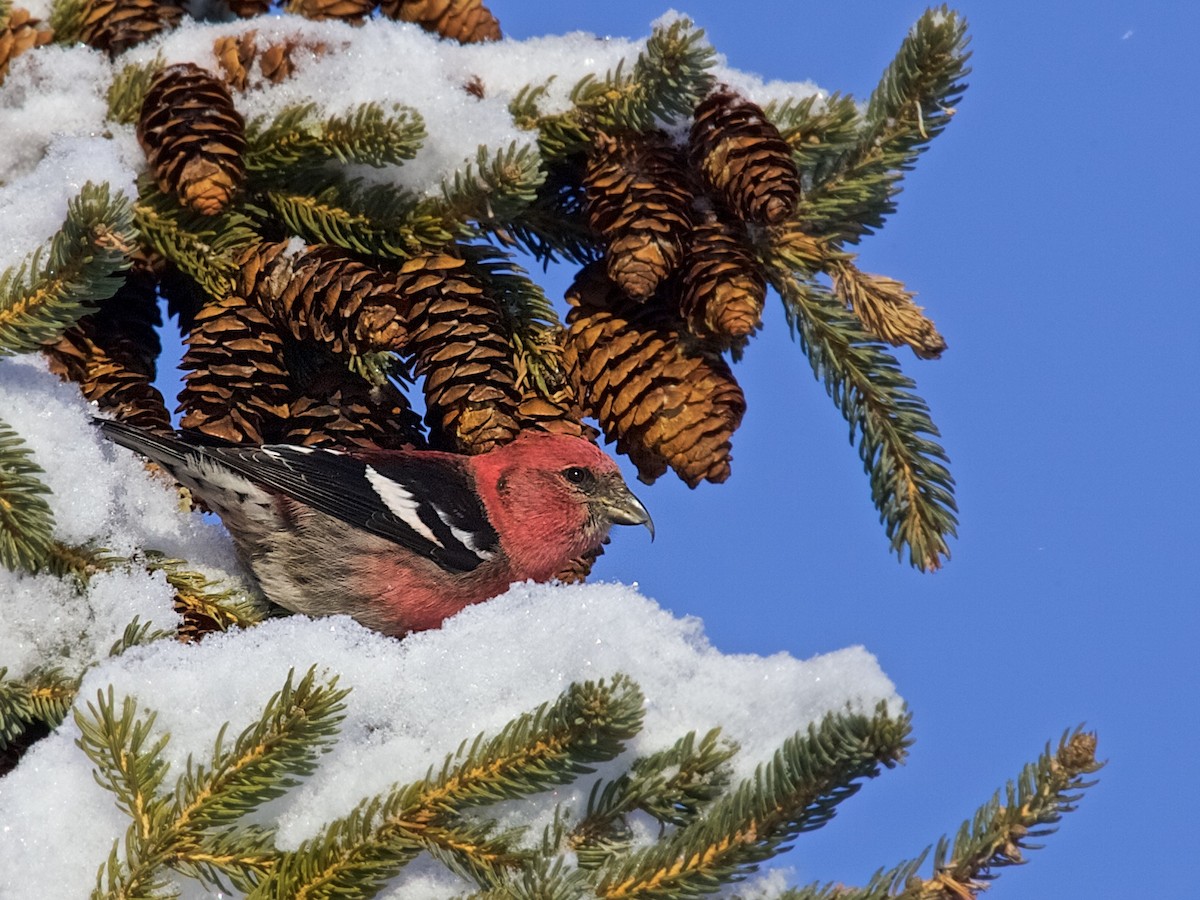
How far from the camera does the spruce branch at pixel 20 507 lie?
2119 millimetres

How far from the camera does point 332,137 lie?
2691 mm

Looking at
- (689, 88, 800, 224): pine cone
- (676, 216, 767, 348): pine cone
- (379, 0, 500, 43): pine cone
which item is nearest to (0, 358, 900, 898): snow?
(676, 216, 767, 348): pine cone

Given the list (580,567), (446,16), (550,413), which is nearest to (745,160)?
(550,413)

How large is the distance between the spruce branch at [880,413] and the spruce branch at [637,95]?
16.1 inches

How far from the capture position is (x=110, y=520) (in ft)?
7.94

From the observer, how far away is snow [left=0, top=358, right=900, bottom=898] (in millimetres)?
1855

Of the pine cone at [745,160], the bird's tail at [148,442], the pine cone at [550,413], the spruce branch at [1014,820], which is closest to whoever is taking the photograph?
the spruce branch at [1014,820]

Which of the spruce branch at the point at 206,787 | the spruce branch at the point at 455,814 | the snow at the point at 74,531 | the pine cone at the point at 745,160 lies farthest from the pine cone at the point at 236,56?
the spruce branch at the point at 455,814

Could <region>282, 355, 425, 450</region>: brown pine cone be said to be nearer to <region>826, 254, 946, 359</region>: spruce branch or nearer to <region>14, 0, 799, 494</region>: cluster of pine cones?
<region>14, 0, 799, 494</region>: cluster of pine cones

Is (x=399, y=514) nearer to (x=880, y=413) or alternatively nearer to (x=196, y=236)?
(x=196, y=236)

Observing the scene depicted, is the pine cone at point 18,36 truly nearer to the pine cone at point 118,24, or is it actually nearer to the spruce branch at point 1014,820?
the pine cone at point 118,24

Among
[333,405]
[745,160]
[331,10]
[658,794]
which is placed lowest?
[658,794]

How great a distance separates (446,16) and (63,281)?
150 centimetres

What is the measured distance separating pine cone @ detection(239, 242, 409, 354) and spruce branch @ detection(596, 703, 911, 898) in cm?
142
